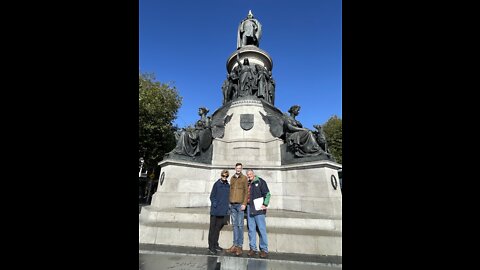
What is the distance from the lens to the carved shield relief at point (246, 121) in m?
10.8

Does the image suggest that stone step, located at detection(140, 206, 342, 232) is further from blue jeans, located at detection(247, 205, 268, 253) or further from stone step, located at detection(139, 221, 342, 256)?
blue jeans, located at detection(247, 205, 268, 253)

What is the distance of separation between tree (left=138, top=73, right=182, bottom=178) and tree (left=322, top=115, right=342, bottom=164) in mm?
18509

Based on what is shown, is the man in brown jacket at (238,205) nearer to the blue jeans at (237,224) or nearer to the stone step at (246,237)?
the blue jeans at (237,224)

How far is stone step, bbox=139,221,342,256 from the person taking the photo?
16.8 feet

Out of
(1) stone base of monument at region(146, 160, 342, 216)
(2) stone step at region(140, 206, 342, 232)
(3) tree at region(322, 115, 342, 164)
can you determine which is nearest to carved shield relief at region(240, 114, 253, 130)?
(1) stone base of monument at region(146, 160, 342, 216)

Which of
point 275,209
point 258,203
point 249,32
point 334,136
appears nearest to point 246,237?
point 258,203

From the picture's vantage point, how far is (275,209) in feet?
28.3

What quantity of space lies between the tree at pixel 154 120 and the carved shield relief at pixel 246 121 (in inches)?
382
